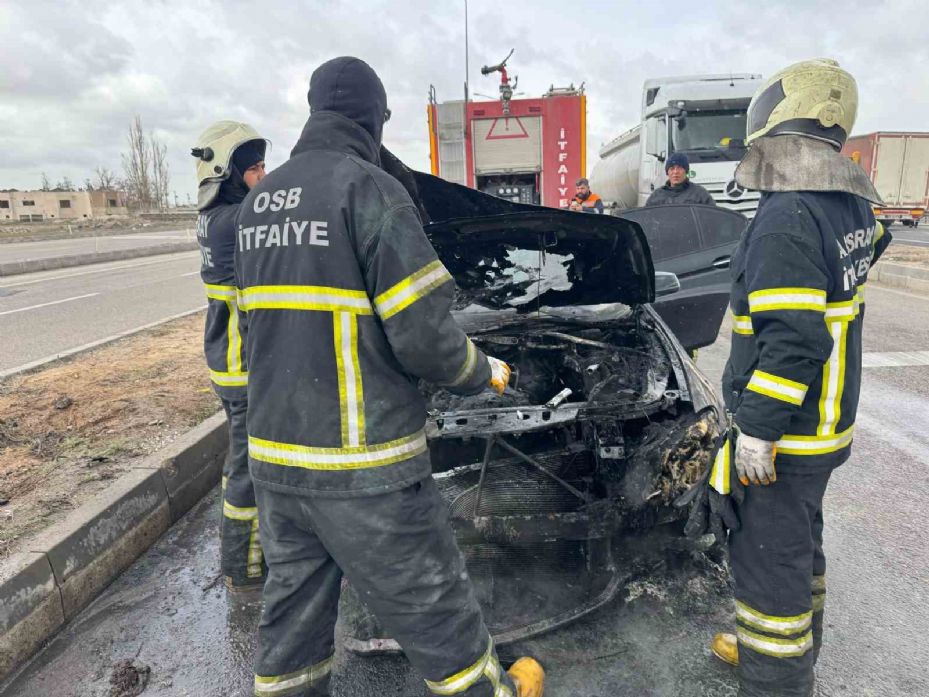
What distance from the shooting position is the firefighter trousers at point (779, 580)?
1889 millimetres

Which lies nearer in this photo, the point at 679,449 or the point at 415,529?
the point at 415,529

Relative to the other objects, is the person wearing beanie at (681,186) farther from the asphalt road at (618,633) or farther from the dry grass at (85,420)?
the dry grass at (85,420)

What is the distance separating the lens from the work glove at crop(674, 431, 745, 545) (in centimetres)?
198

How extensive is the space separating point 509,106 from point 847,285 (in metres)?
10.6

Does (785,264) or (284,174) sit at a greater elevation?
(284,174)

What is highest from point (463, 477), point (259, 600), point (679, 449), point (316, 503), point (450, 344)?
point (450, 344)

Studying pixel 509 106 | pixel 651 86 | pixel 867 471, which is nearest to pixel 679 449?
pixel 867 471

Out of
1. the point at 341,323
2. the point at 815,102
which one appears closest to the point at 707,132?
the point at 815,102

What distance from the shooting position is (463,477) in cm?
287

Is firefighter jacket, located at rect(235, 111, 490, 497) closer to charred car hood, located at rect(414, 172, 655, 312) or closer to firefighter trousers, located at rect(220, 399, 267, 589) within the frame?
firefighter trousers, located at rect(220, 399, 267, 589)

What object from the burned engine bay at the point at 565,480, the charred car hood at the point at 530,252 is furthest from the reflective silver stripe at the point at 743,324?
the charred car hood at the point at 530,252

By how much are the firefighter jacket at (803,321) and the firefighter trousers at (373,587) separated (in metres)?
0.97

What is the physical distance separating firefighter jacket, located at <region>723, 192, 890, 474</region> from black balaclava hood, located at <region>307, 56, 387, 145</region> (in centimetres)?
120

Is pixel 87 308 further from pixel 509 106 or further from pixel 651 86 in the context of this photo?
pixel 651 86
